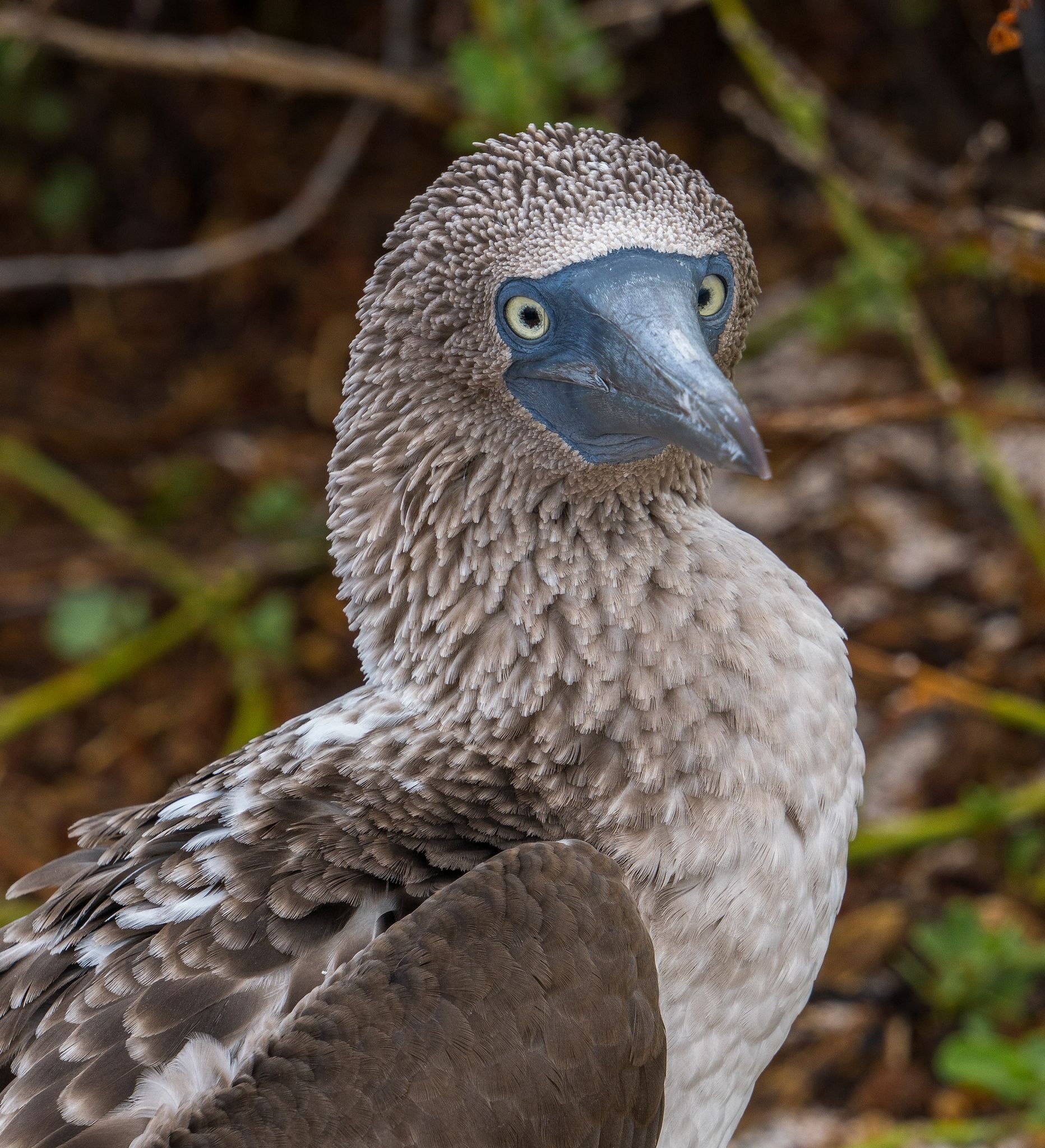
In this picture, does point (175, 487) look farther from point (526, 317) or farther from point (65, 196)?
point (526, 317)

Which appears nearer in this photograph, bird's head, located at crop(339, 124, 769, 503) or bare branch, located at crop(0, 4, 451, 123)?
bird's head, located at crop(339, 124, 769, 503)

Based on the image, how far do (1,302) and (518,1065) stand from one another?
6090mm

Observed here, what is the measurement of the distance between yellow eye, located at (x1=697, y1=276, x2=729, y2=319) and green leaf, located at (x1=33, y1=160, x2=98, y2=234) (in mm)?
5597

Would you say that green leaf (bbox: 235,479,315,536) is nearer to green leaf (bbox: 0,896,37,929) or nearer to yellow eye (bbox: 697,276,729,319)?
green leaf (bbox: 0,896,37,929)

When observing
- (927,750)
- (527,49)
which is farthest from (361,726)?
(927,750)

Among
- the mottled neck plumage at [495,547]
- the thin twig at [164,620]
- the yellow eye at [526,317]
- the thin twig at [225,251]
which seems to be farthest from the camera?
the thin twig at [225,251]

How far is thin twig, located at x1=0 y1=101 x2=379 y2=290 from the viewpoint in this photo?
5801 millimetres

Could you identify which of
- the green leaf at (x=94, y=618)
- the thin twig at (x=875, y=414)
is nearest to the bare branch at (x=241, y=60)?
the thin twig at (x=875, y=414)

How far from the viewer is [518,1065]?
200 centimetres

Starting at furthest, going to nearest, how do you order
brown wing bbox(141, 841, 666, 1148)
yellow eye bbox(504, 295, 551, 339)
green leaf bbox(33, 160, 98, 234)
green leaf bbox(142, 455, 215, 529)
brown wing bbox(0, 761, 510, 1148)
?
green leaf bbox(33, 160, 98, 234), green leaf bbox(142, 455, 215, 529), yellow eye bbox(504, 295, 551, 339), brown wing bbox(0, 761, 510, 1148), brown wing bbox(141, 841, 666, 1148)

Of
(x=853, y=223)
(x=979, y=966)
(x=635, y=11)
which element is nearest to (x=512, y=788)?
(x=979, y=966)

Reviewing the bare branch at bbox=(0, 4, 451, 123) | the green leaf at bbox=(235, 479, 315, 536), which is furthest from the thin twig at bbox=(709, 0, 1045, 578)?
the green leaf at bbox=(235, 479, 315, 536)

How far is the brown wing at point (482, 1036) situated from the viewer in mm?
1918

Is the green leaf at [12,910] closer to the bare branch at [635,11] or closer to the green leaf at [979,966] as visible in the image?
the green leaf at [979,966]
